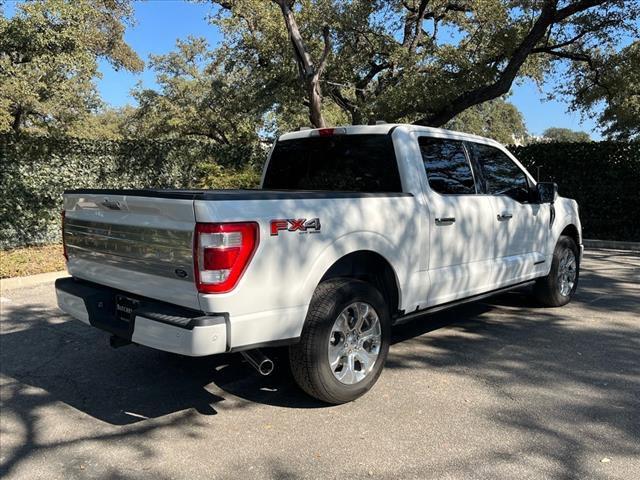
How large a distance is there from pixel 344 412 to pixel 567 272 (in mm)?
4025

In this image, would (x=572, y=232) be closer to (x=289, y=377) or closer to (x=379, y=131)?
(x=379, y=131)

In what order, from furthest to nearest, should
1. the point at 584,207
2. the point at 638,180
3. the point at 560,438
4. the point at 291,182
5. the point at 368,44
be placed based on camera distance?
the point at 368,44 → the point at 584,207 → the point at 638,180 → the point at 291,182 → the point at 560,438

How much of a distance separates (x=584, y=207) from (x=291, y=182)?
410 inches

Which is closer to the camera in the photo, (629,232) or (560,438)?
(560,438)

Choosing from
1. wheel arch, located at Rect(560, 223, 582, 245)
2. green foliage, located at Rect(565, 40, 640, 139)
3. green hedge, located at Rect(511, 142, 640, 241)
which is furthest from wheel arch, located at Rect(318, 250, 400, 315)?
green foliage, located at Rect(565, 40, 640, 139)

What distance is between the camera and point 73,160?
10727 mm

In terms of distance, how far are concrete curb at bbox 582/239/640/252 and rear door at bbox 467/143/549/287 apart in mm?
7381

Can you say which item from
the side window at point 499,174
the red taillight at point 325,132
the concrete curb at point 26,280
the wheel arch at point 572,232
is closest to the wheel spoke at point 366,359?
the red taillight at point 325,132

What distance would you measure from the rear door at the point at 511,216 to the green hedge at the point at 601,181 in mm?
7352

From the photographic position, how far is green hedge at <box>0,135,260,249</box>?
389 inches

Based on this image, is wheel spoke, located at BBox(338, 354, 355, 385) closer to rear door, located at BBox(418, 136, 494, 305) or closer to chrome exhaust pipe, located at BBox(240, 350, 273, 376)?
chrome exhaust pipe, located at BBox(240, 350, 273, 376)

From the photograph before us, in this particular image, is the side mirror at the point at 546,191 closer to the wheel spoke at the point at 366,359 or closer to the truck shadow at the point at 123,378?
the truck shadow at the point at 123,378

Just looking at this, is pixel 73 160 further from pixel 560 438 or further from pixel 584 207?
pixel 584 207

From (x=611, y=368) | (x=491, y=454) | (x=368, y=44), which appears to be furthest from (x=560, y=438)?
(x=368, y=44)
